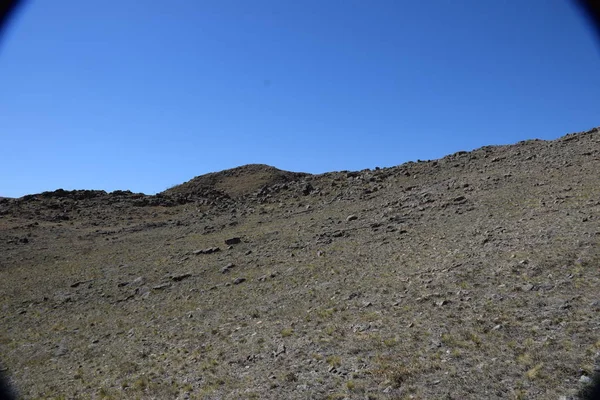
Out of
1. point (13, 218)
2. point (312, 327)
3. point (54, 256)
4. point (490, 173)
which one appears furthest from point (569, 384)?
point (13, 218)

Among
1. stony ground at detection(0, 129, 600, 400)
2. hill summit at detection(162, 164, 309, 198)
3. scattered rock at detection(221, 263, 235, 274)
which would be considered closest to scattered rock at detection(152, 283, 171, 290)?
stony ground at detection(0, 129, 600, 400)

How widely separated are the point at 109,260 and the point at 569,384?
23.4 meters

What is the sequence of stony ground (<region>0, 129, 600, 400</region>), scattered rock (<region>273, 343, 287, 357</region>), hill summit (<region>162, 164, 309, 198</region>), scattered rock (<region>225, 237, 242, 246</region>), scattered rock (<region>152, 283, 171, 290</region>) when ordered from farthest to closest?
hill summit (<region>162, 164, 309, 198</region>)
scattered rock (<region>225, 237, 242, 246</region>)
scattered rock (<region>152, 283, 171, 290</region>)
scattered rock (<region>273, 343, 287, 357</region>)
stony ground (<region>0, 129, 600, 400</region>)

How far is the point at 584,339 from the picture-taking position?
24.5ft

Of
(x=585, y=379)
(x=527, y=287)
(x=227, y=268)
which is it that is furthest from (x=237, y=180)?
(x=585, y=379)

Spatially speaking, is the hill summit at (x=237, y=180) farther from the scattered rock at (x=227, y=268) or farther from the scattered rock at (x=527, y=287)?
the scattered rock at (x=527, y=287)

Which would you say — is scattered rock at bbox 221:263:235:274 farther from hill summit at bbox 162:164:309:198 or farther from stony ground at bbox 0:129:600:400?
hill summit at bbox 162:164:309:198

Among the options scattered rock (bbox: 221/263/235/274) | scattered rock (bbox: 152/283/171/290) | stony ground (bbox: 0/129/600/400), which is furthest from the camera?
scattered rock (bbox: 221/263/235/274)

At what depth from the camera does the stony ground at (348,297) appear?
7.82 m

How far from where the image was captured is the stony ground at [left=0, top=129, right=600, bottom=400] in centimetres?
782

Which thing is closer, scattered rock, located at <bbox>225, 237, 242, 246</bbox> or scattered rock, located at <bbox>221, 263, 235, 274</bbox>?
scattered rock, located at <bbox>221, 263, 235, 274</bbox>

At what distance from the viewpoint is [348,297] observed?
12445 mm

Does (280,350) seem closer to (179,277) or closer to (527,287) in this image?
(527,287)

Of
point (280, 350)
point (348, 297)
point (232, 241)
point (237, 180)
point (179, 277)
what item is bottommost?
point (280, 350)
